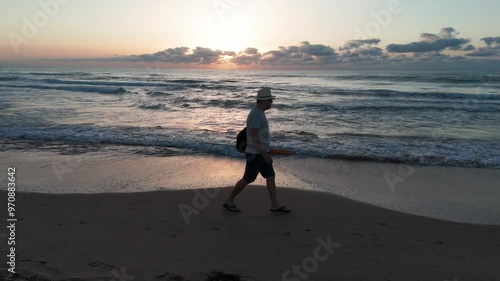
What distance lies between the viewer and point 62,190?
20.6 feet

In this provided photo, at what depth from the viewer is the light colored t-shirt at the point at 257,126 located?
5.05 m

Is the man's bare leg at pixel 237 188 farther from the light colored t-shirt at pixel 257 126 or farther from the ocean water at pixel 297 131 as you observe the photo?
the ocean water at pixel 297 131

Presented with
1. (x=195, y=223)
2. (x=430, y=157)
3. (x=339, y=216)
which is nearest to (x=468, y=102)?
(x=430, y=157)

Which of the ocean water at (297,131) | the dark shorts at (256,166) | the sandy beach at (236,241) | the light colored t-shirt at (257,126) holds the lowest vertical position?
the sandy beach at (236,241)

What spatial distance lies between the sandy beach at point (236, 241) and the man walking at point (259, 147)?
207 mm

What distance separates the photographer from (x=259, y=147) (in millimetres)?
5043

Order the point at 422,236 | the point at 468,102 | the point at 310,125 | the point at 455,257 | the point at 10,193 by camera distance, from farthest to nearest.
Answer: the point at 468,102 < the point at 310,125 < the point at 10,193 < the point at 422,236 < the point at 455,257

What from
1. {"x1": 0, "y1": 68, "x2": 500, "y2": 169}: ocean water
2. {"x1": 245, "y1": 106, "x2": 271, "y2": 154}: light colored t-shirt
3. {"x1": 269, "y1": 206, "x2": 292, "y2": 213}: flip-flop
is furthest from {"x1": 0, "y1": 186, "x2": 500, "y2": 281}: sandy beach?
{"x1": 0, "y1": 68, "x2": 500, "y2": 169}: ocean water

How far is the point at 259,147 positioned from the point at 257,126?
28 centimetres

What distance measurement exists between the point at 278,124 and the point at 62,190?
906cm

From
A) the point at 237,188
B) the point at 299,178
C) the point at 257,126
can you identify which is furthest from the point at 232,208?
the point at 299,178

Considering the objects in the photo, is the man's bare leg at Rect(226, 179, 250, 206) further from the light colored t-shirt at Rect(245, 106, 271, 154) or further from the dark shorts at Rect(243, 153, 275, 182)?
the light colored t-shirt at Rect(245, 106, 271, 154)

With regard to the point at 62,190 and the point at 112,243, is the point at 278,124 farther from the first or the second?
the point at 112,243

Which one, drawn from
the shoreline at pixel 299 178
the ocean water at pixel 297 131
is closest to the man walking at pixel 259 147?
the shoreline at pixel 299 178
